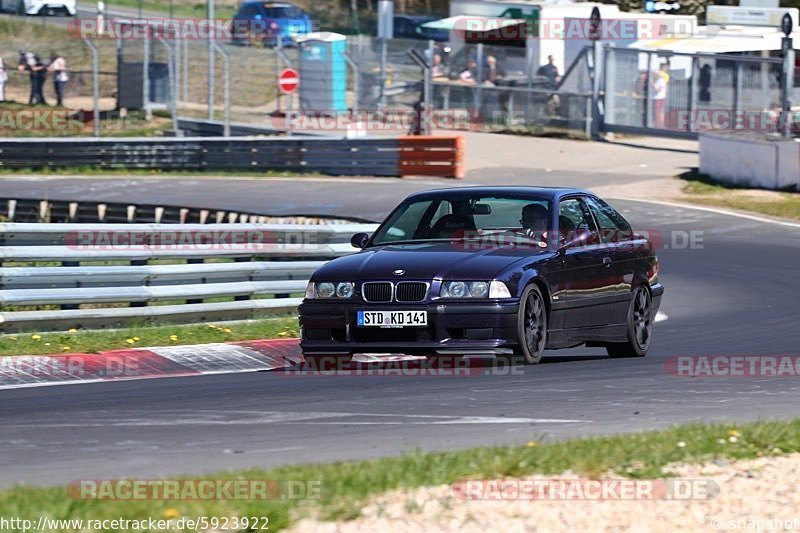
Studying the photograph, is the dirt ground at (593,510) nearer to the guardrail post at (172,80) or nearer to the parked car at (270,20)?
the guardrail post at (172,80)

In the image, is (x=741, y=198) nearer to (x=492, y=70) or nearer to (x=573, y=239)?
(x=492, y=70)

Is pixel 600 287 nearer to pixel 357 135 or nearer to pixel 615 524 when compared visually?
pixel 615 524

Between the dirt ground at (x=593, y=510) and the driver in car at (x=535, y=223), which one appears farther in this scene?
the driver in car at (x=535, y=223)

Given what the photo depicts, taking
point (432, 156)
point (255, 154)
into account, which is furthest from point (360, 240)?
point (255, 154)

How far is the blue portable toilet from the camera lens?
3559 cm

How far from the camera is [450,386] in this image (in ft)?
30.1

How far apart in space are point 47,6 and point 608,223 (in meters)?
46.9

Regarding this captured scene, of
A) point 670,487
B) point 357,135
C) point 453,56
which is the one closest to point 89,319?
point 670,487

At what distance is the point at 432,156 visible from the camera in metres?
29.3

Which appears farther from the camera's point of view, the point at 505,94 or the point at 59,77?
the point at 59,77

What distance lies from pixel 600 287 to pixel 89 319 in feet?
14.2

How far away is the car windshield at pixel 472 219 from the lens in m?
10.6

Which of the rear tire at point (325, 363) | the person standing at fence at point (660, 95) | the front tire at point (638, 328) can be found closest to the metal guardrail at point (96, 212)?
the rear tire at point (325, 363)

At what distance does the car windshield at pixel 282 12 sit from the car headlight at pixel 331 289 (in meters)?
44.6
